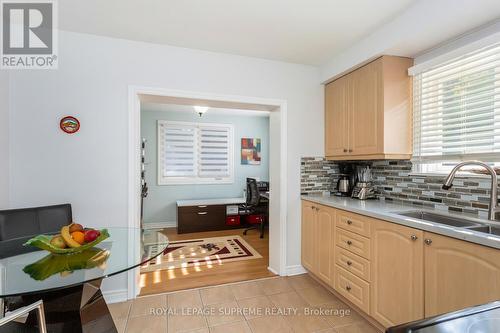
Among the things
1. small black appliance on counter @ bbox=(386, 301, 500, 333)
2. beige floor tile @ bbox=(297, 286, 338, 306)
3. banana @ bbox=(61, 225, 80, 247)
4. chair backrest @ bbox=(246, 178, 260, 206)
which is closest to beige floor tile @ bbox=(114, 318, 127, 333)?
banana @ bbox=(61, 225, 80, 247)

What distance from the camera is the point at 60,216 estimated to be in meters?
1.92

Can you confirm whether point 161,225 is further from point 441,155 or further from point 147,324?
point 441,155

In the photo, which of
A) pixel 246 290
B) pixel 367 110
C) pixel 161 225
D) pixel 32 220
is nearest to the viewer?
pixel 32 220

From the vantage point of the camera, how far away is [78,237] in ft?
4.43

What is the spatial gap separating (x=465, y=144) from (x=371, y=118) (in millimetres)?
723

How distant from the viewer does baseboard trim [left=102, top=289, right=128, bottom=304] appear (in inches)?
87.7

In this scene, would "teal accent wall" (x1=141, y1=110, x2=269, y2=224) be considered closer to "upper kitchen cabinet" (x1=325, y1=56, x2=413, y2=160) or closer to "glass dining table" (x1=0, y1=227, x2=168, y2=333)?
"upper kitchen cabinet" (x1=325, y1=56, x2=413, y2=160)

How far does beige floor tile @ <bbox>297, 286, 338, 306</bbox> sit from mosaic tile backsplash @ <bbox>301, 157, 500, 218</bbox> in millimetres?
1041

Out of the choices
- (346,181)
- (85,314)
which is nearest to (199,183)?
(346,181)

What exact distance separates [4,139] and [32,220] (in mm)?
709

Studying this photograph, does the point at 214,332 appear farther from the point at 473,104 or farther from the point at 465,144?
the point at 473,104

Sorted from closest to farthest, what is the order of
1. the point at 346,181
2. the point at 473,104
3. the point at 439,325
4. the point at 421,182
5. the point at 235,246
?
1. the point at 439,325
2. the point at 473,104
3. the point at 421,182
4. the point at 346,181
5. the point at 235,246

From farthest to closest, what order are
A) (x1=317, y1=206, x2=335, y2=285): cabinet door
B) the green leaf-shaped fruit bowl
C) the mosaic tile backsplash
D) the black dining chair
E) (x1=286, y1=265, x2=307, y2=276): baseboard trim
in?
the black dining chair → (x1=286, y1=265, x2=307, y2=276): baseboard trim → (x1=317, y1=206, x2=335, y2=285): cabinet door → the mosaic tile backsplash → the green leaf-shaped fruit bowl

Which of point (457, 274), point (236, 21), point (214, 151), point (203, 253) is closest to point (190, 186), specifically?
point (214, 151)
